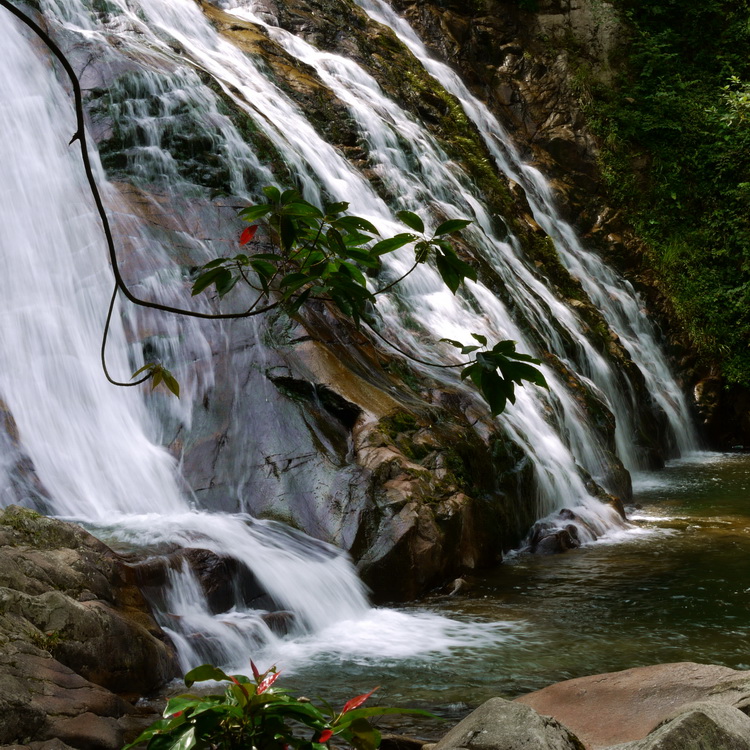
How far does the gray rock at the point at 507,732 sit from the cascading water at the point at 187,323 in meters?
2.12

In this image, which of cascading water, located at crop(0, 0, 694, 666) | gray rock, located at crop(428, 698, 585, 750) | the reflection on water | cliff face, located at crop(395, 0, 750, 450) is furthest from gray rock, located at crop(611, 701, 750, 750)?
cliff face, located at crop(395, 0, 750, 450)

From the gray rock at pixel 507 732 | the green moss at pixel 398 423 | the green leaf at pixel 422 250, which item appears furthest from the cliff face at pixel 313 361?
the green leaf at pixel 422 250

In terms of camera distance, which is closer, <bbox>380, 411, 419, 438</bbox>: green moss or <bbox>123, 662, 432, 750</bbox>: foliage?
<bbox>123, 662, 432, 750</bbox>: foliage

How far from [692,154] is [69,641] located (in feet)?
51.4

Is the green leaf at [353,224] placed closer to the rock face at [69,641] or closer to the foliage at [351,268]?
the foliage at [351,268]

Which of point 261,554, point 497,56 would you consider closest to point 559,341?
point 261,554

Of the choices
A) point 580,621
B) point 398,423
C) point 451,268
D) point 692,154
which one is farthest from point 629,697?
point 692,154

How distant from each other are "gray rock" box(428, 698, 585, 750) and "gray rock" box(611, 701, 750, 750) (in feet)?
0.95

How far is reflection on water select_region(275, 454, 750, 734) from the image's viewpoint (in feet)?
14.4

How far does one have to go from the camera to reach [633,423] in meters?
12.0

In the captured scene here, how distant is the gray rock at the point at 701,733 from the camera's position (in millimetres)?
2283

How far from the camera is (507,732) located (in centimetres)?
255

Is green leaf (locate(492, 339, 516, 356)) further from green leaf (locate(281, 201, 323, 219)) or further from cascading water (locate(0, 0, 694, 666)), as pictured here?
cascading water (locate(0, 0, 694, 666))

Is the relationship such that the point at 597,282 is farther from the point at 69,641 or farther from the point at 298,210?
the point at 298,210
